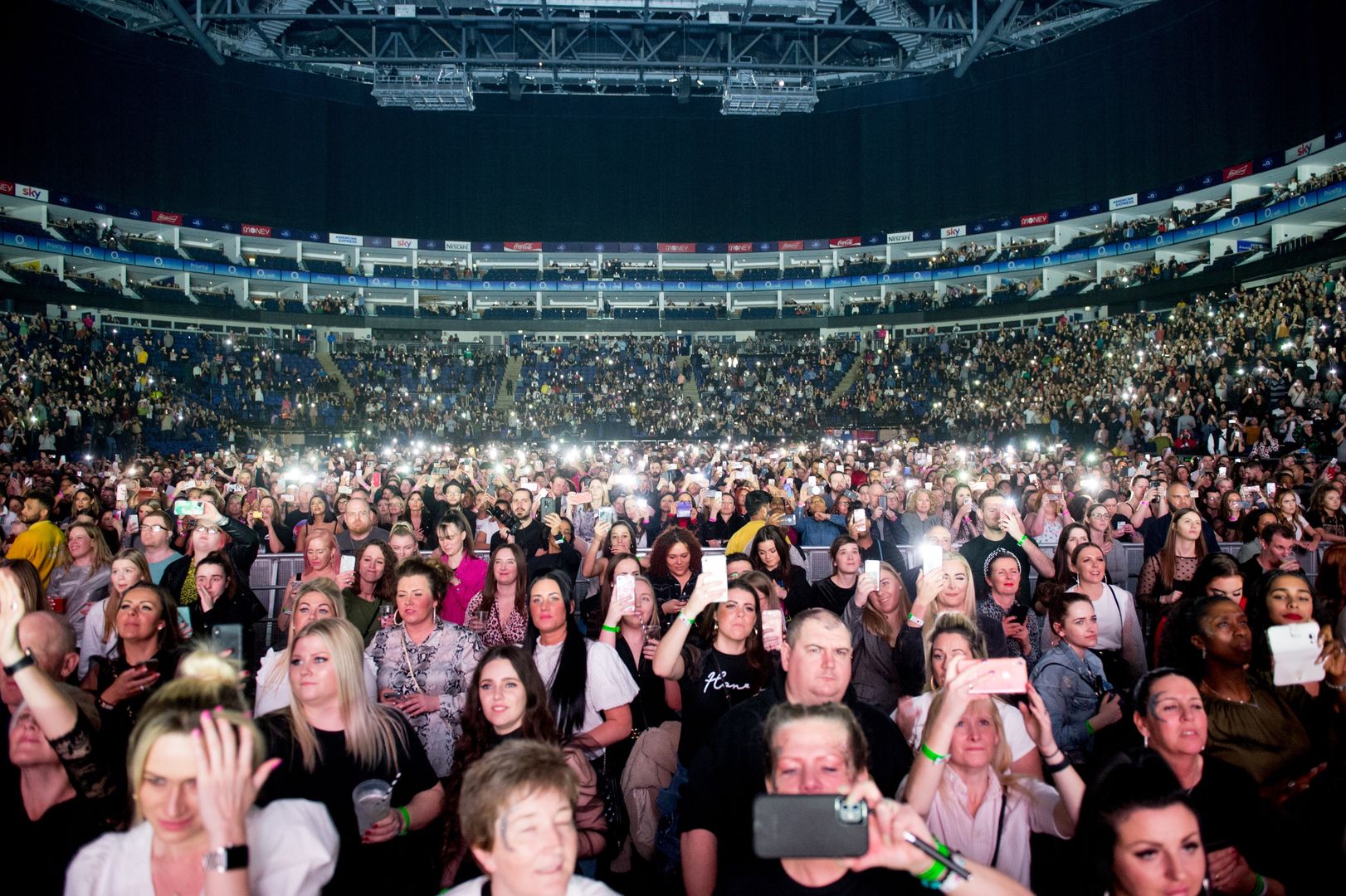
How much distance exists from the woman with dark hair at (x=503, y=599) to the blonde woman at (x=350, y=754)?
1.64 meters

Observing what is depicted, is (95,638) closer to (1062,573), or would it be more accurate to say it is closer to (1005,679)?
(1005,679)

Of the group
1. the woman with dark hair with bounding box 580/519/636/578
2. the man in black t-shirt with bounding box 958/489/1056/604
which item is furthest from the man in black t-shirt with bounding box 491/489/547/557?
the man in black t-shirt with bounding box 958/489/1056/604

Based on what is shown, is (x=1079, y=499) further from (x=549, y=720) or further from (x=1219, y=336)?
(x=1219, y=336)

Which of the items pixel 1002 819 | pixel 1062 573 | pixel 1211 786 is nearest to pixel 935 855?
pixel 1002 819

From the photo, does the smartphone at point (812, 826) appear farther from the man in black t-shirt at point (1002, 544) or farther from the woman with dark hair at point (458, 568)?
the woman with dark hair at point (458, 568)

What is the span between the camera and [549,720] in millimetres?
3279

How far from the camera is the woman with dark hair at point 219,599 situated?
16.2 feet

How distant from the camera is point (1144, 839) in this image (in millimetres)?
2164

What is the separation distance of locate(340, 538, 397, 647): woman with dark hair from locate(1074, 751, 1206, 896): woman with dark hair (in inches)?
168

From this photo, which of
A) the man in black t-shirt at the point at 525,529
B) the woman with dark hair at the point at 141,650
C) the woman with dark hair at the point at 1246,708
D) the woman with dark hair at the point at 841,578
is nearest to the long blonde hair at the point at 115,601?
the woman with dark hair at the point at 141,650

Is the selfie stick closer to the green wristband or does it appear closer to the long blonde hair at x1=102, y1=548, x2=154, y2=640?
the green wristband

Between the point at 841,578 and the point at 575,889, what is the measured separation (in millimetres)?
A: 3925

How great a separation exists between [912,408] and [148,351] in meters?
31.1

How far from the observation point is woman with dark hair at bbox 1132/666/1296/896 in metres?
2.83
